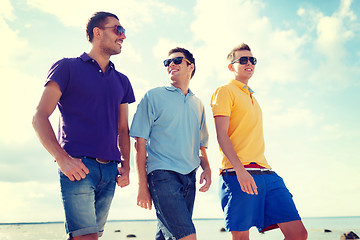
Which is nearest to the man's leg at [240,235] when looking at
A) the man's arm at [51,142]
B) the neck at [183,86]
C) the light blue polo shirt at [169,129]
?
the light blue polo shirt at [169,129]

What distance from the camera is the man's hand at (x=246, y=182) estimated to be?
3738mm

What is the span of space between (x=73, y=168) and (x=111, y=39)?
165 cm

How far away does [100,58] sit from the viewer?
145 inches

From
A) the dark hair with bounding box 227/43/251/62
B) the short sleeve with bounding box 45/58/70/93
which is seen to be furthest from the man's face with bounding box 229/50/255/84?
the short sleeve with bounding box 45/58/70/93

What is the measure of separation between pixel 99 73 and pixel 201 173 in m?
1.78

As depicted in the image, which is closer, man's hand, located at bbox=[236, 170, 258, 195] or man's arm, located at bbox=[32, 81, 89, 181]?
man's arm, located at bbox=[32, 81, 89, 181]

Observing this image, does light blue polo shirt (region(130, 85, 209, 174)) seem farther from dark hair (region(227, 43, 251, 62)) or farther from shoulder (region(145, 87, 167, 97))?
dark hair (region(227, 43, 251, 62))

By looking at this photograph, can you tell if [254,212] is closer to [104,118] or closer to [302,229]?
[302,229]

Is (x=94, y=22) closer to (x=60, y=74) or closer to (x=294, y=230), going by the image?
(x=60, y=74)

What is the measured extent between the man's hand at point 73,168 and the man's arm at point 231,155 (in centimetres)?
170

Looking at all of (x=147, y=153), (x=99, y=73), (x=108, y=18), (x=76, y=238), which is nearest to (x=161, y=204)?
(x=147, y=153)

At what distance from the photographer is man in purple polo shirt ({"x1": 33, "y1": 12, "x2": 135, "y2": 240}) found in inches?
116

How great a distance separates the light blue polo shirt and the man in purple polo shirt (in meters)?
0.26

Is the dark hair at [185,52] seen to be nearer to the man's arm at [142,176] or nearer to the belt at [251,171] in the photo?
the man's arm at [142,176]
